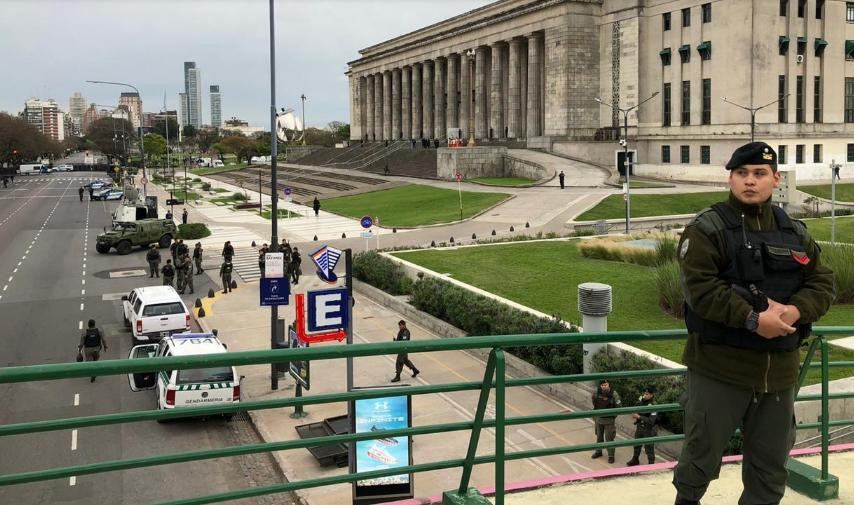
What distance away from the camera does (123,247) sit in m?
43.4

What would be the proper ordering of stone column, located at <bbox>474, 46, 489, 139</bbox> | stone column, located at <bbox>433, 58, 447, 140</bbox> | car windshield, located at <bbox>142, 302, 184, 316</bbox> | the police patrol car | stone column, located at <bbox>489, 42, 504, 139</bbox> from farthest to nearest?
stone column, located at <bbox>433, 58, 447, 140</bbox>
stone column, located at <bbox>474, 46, 489, 139</bbox>
stone column, located at <bbox>489, 42, 504, 139</bbox>
car windshield, located at <bbox>142, 302, 184, 316</bbox>
the police patrol car

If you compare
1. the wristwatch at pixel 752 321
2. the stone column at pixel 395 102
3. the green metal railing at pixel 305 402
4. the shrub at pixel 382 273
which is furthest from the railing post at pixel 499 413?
the stone column at pixel 395 102

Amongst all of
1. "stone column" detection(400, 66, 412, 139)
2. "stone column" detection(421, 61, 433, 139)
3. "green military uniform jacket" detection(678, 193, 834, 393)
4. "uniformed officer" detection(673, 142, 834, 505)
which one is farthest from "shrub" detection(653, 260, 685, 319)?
"stone column" detection(400, 66, 412, 139)

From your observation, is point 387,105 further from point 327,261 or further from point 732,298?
point 732,298

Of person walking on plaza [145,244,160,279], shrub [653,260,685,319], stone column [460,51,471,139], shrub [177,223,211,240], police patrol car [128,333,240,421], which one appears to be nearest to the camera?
police patrol car [128,333,240,421]

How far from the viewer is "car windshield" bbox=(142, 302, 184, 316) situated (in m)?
23.1

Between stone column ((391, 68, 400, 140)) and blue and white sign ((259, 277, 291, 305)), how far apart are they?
326ft

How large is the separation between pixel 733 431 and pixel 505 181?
217 ft

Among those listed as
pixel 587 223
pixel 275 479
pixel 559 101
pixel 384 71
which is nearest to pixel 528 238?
pixel 587 223

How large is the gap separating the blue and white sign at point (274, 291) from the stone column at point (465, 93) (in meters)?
79.8

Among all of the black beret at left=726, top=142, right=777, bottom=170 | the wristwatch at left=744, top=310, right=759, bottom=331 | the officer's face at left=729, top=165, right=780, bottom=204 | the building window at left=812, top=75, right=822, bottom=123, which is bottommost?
the wristwatch at left=744, top=310, right=759, bottom=331

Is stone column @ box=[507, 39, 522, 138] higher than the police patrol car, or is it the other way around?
stone column @ box=[507, 39, 522, 138]

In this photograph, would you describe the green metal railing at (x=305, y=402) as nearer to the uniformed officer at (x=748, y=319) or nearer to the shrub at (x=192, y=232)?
the uniformed officer at (x=748, y=319)

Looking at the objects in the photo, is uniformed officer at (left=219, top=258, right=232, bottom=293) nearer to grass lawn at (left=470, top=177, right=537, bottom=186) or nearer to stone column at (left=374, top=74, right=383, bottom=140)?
grass lawn at (left=470, top=177, right=537, bottom=186)
